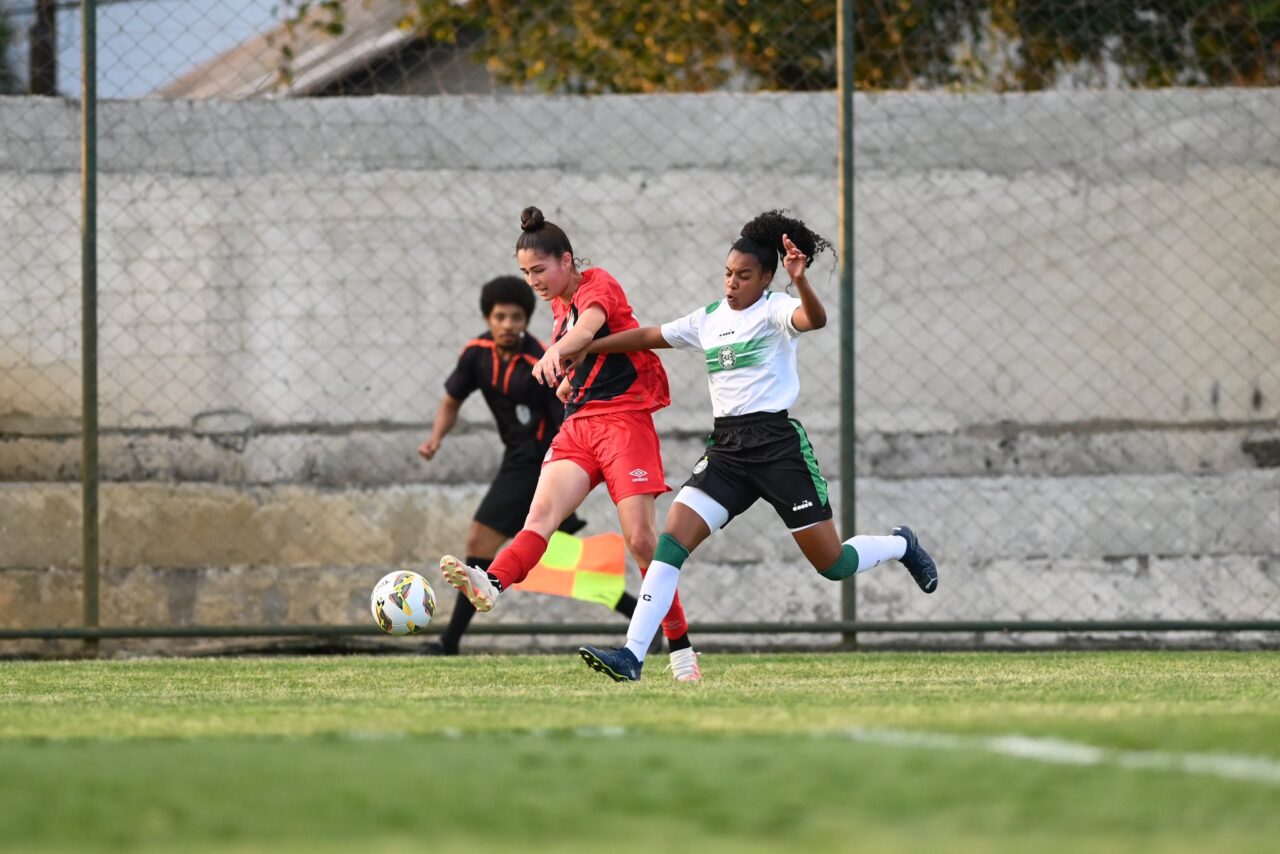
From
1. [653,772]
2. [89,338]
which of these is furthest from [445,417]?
[653,772]

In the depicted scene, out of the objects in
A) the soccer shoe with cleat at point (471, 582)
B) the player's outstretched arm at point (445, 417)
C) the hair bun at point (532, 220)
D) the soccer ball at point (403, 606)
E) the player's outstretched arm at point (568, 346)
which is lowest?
the soccer ball at point (403, 606)

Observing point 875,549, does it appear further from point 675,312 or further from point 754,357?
point 675,312

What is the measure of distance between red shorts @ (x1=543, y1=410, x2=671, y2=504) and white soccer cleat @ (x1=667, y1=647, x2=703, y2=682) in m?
0.61

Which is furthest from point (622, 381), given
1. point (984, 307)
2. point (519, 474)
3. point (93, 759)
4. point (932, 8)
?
point (932, 8)

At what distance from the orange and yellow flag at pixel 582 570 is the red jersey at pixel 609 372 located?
248cm

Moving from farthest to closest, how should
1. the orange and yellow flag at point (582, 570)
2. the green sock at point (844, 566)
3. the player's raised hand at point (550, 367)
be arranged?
the orange and yellow flag at point (582, 570) < the green sock at point (844, 566) < the player's raised hand at point (550, 367)

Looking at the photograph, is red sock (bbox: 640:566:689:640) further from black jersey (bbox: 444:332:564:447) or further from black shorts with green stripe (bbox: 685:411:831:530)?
black jersey (bbox: 444:332:564:447)

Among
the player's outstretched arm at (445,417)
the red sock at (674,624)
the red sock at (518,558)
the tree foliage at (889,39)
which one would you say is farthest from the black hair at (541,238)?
the tree foliage at (889,39)

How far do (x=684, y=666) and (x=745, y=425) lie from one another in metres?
0.95

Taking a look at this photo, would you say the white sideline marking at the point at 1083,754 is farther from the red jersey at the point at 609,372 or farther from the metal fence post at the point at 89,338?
the metal fence post at the point at 89,338

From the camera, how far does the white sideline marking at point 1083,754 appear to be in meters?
3.54

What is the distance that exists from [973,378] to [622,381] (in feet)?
13.7

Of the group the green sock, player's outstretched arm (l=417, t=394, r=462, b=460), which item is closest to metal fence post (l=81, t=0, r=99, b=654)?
player's outstretched arm (l=417, t=394, r=462, b=460)

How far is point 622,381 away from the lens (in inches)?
279
